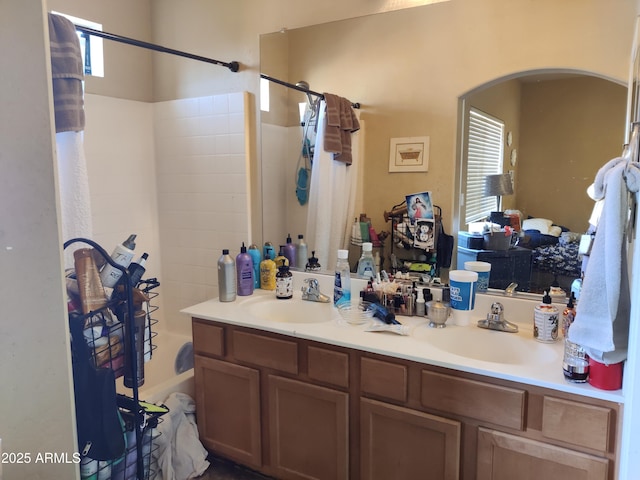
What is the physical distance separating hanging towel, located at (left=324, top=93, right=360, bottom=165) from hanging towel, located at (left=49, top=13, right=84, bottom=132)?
1.10 m

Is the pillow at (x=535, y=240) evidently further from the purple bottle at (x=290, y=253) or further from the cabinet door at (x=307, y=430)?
the purple bottle at (x=290, y=253)

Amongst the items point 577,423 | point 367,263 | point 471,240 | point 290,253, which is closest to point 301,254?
point 290,253

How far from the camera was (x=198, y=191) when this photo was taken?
2.72 meters

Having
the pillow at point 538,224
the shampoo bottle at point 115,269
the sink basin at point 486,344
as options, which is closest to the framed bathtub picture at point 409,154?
the pillow at point 538,224

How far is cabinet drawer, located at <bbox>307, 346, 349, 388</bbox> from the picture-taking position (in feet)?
5.68

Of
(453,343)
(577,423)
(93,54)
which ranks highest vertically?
(93,54)

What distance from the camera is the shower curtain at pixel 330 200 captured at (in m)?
2.23

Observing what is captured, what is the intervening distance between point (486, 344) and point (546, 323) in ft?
0.75

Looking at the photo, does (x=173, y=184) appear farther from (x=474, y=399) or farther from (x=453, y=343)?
(x=474, y=399)

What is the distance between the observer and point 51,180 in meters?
1.04

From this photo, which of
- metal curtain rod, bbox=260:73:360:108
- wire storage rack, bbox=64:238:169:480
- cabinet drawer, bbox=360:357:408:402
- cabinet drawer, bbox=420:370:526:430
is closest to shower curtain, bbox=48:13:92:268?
wire storage rack, bbox=64:238:169:480

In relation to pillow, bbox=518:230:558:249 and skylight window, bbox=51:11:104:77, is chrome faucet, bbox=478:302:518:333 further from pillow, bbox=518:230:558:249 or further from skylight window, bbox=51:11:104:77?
skylight window, bbox=51:11:104:77

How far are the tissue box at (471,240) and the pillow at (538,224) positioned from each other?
0.18 meters

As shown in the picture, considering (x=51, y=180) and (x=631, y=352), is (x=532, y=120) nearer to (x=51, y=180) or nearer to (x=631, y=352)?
(x=631, y=352)
